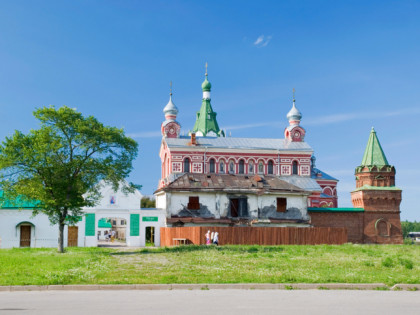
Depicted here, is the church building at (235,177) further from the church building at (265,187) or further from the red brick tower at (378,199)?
the red brick tower at (378,199)

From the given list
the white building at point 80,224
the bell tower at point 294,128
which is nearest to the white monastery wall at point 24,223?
the white building at point 80,224

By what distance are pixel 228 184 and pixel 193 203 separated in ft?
11.5

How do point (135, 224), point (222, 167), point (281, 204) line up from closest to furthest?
1. point (135, 224)
2. point (281, 204)
3. point (222, 167)

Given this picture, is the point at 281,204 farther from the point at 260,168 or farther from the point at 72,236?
the point at 260,168

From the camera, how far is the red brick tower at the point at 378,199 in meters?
47.1

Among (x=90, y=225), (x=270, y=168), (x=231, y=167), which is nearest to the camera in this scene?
(x=90, y=225)

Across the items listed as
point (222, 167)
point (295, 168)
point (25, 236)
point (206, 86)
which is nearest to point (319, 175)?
point (295, 168)

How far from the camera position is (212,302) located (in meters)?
11.5

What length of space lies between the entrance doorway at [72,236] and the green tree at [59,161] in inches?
387

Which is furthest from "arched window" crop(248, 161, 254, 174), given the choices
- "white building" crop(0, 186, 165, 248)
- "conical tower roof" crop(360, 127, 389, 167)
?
"white building" crop(0, 186, 165, 248)

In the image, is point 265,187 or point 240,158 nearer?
point 265,187

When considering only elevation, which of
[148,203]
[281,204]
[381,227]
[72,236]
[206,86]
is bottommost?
[72,236]

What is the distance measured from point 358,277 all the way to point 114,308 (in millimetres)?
7789

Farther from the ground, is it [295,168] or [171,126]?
[171,126]
